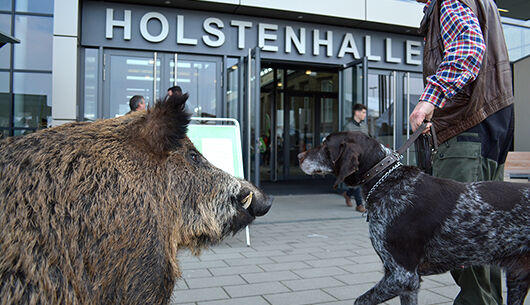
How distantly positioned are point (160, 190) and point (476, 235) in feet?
7.01

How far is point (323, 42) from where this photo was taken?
34.2ft

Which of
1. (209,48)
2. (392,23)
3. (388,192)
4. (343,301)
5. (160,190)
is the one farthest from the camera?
(392,23)

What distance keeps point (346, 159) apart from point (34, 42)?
8473 mm

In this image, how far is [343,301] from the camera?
346cm

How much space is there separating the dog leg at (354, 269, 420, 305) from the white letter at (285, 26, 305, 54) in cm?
831

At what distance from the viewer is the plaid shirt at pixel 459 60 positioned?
2566 millimetres

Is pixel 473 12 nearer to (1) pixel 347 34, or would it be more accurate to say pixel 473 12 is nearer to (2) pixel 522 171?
(2) pixel 522 171

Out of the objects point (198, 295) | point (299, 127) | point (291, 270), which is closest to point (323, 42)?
point (299, 127)

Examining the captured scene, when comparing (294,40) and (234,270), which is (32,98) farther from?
(234,270)

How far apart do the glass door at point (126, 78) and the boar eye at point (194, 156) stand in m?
8.03

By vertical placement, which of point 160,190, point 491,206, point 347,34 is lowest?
point 491,206

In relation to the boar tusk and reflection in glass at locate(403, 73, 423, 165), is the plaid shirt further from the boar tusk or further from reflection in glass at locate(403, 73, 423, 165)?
reflection in glass at locate(403, 73, 423, 165)

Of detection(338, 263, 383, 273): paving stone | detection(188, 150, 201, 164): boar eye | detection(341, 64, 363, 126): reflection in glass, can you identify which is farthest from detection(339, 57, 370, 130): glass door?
detection(188, 150, 201, 164): boar eye

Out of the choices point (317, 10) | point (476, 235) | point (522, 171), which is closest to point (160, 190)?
point (476, 235)
